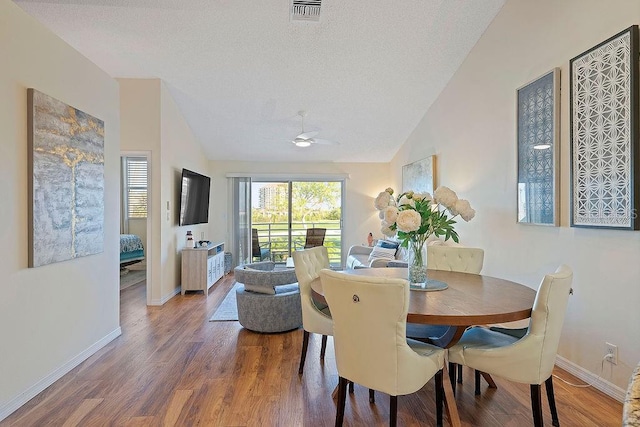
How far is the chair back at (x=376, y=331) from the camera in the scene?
5.49 ft

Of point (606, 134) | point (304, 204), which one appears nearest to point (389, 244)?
point (304, 204)

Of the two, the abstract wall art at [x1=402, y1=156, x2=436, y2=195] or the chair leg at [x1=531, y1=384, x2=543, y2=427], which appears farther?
the abstract wall art at [x1=402, y1=156, x2=436, y2=195]

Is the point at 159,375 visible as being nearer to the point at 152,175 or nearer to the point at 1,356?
the point at 1,356

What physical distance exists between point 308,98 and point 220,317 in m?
3.19

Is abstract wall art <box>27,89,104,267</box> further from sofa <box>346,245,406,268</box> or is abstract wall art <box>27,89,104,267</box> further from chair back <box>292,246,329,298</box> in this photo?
sofa <box>346,245,406,268</box>

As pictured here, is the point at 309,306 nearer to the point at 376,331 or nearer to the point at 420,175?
the point at 376,331

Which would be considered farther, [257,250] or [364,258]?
[257,250]

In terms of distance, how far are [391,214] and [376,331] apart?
775 millimetres

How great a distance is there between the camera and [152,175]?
4.66 meters

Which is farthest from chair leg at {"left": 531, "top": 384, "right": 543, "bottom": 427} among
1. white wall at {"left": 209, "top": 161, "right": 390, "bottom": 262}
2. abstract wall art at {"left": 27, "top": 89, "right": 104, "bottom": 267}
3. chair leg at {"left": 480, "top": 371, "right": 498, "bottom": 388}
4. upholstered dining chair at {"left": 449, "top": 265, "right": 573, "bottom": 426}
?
white wall at {"left": 209, "top": 161, "right": 390, "bottom": 262}

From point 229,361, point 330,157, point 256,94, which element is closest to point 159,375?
point 229,361

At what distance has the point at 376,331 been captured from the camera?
1.73 m

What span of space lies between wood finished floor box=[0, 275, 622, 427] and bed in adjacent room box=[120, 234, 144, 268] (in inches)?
148

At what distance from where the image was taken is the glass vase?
7.67ft
